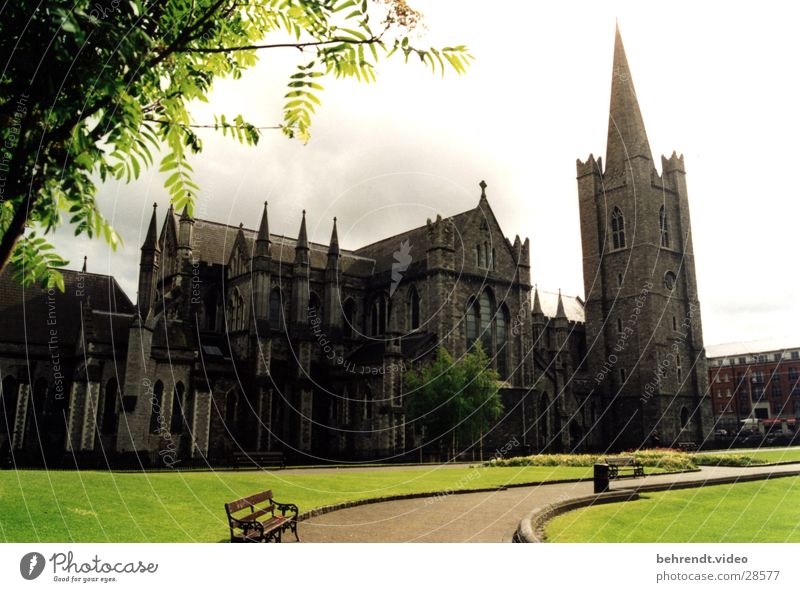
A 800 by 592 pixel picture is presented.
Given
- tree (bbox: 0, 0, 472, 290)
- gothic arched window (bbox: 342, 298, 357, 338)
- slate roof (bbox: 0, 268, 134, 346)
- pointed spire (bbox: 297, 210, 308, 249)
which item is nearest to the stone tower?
gothic arched window (bbox: 342, 298, 357, 338)

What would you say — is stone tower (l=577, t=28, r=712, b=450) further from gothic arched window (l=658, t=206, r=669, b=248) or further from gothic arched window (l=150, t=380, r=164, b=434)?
gothic arched window (l=150, t=380, r=164, b=434)

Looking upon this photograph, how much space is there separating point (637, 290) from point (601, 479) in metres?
35.0

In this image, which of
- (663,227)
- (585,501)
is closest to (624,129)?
(663,227)

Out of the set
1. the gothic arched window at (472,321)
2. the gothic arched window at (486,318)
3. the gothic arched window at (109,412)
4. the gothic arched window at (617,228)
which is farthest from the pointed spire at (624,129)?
the gothic arched window at (109,412)

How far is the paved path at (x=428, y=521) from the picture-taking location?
32.7 feet

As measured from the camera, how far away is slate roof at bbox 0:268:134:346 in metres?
30.2

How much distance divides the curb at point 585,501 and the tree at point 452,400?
13.5 metres

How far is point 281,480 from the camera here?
1825 cm

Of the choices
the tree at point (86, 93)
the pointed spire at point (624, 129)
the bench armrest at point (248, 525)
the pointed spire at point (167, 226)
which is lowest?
the bench armrest at point (248, 525)

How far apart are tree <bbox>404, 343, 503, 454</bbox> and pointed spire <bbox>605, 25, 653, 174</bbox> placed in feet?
87.5

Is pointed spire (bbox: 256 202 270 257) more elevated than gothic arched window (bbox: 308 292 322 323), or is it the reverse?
pointed spire (bbox: 256 202 270 257)

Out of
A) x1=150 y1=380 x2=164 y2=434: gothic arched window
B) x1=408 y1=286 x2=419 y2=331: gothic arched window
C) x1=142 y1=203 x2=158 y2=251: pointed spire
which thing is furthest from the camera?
x1=408 y1=286 x2=419 y2=331: gothic arched window

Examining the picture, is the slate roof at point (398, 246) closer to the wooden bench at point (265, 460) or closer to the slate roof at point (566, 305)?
the wooden bench at point (265, 460)
